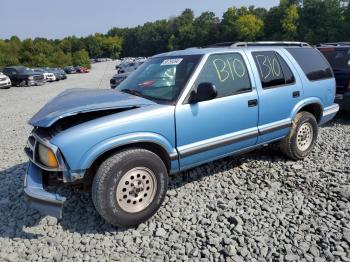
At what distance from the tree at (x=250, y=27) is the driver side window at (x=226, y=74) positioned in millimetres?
78209

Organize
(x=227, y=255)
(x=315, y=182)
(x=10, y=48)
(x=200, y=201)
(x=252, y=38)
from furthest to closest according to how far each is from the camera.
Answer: (x=252, y=38) < (x=10, y=48) < (x=315, y=182) < (x=200, y=201) < (x=227, y=255)

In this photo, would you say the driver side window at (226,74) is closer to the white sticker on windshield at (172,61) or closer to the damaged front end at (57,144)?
the white sticker on windshield at (172,61)

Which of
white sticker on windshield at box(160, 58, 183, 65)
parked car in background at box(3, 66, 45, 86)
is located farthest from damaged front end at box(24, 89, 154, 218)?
parked car in background at box(3, 66, 45, 86)

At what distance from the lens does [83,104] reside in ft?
11.2

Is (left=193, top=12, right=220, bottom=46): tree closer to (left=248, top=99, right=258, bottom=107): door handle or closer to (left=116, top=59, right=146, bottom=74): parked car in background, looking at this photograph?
(left=116, top=59, right=146, bottom=74): parked car in background

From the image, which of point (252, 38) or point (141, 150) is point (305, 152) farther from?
point (252, 38)

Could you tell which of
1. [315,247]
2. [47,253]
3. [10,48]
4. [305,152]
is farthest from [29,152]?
[10,48]

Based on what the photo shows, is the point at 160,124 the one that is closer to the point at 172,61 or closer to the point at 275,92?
the point at 172,61

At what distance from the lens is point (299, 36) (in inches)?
2569

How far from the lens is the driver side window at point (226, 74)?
3862mm

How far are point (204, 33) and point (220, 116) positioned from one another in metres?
96.6

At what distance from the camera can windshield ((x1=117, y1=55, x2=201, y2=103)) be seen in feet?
12.3

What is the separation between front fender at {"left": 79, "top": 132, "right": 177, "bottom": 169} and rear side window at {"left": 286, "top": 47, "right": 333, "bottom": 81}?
270cm

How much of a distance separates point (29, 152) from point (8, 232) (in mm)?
875
